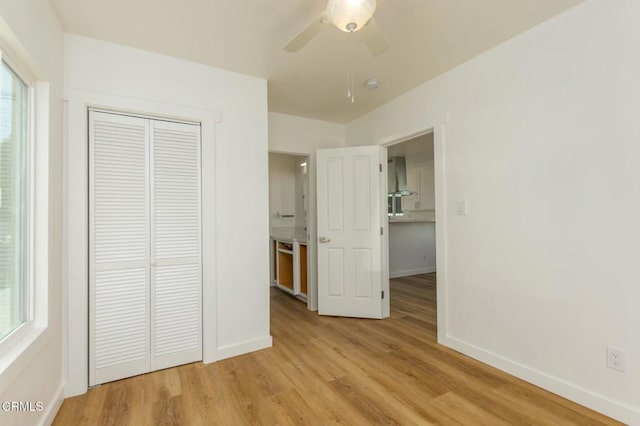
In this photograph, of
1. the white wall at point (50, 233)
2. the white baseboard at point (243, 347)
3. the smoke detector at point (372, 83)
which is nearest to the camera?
the white wall at point (50, 233)

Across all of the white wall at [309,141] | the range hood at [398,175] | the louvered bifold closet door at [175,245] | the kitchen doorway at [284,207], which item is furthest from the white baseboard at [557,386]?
the range hood at [398,175]

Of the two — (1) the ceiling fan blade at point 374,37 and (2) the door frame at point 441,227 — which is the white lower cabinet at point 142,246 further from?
(2) the door frame at point 441,227

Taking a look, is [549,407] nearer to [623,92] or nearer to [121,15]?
[623,92]

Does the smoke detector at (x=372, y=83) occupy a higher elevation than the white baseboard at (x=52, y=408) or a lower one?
higher

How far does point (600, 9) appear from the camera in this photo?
178 cm

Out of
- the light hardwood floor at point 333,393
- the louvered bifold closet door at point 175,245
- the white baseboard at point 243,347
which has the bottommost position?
the light hardwood floor at point 333,393

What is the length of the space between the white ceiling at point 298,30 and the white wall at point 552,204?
264 mm

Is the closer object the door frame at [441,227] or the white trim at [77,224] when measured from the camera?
the white trim at [77,224]

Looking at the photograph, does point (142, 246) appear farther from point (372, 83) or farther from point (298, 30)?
point (372, 83)

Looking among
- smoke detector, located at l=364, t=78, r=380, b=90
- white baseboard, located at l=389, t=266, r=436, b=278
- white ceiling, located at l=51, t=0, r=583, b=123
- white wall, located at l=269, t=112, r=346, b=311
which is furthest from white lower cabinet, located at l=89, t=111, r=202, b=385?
white baseboard, located at l=389, t=266, r=436, b=278

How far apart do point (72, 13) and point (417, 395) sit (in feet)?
10.8

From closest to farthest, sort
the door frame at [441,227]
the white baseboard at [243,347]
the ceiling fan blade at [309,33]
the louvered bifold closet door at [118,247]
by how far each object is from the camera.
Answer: the ceiling fan blade at [309,33], the louvered bifold closet door at [118,247], the white baseboard at [243,347], the door frame at [441,227]

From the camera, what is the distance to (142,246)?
7.53 ft

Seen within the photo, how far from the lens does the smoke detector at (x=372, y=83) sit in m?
2.86
